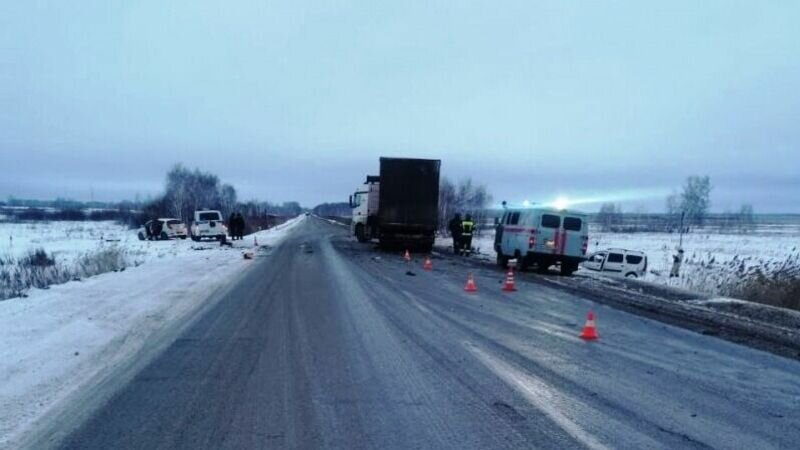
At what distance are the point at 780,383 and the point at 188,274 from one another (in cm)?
1573

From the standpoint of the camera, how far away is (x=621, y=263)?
2684 centimetres

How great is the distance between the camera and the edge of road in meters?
10.2

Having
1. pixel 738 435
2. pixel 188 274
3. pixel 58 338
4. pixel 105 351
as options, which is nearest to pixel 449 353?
pixel 738 435

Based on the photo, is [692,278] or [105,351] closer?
[105,351]

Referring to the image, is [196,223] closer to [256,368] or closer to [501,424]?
[256,368]

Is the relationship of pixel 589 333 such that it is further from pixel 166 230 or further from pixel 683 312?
pixel 166 230

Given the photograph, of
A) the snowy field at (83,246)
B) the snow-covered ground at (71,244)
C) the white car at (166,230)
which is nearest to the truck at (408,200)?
the snowy field at (83,246)

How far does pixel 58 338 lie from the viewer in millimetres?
8680

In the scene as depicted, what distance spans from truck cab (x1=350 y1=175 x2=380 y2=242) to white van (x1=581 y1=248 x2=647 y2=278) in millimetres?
12659

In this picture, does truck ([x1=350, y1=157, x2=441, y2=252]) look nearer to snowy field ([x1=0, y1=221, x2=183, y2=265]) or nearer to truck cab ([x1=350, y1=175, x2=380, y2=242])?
truck cab ([x1=350, y1=175, x2=380, y2=242])

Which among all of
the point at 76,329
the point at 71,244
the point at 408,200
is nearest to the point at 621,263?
the point at 408,200

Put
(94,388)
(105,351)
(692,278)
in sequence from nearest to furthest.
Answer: (94,388)
(105,351)
(692,278)

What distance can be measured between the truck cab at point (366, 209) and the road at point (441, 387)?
80.1 ft

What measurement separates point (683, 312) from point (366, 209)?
25558 mm
